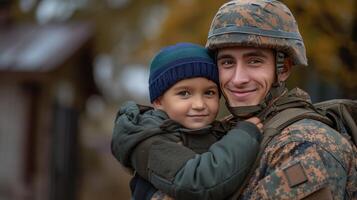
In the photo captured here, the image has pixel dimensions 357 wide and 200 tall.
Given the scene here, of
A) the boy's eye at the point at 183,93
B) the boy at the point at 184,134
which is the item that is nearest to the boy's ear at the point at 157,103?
the boy at the point at 184,134

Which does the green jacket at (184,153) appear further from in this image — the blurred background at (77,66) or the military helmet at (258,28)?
the blurred background at (77,66)

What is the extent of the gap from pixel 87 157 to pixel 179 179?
13.6m

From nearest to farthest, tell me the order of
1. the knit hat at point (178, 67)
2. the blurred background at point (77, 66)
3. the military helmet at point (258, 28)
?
the military helmet at point (258, 28), the knit hat at point (178, 67), the blurred background at point (77, 66)

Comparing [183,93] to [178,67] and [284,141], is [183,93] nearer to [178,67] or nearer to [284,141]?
[178,67]

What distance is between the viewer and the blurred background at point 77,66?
6.20 meters

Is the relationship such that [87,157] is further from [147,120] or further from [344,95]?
[147,120]

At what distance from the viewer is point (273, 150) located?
2898mm

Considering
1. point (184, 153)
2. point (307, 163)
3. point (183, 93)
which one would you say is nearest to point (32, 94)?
point (183, 93)

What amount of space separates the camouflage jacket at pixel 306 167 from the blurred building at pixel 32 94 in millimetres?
7877

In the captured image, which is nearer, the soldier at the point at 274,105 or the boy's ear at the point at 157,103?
the soldier at the point at 274,105

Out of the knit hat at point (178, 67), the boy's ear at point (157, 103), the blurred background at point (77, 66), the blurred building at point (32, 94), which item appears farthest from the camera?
the blurred building at point (32, 94)

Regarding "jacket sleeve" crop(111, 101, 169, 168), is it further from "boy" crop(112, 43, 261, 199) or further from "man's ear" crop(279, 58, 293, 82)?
"man's ear" crop(279, 58, 293, 82)

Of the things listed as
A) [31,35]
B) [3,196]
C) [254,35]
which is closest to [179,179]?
[254,35]

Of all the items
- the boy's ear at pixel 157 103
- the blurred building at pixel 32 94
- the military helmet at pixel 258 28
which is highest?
the military helmet at pixel 258 28
